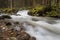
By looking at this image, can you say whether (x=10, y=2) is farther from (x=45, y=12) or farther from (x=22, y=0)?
(x=45, y=12)

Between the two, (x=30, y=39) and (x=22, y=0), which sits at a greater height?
(x=22, y=0)

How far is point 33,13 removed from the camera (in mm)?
14211

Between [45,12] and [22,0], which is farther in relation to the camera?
[22,0]

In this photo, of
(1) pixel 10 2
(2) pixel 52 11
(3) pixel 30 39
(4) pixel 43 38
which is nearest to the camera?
(3) pixel 30 39

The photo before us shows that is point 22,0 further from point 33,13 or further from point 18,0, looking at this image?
point 33,13

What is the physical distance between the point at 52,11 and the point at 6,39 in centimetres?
989

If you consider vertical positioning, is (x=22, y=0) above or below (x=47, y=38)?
above

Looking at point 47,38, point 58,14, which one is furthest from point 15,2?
point 47,38

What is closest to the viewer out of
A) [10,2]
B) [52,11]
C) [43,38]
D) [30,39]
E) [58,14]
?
[30,39]

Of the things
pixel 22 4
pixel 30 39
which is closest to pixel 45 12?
pixel 30 39

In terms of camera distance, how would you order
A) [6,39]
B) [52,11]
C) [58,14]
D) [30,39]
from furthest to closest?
[52,11], [58,14], [30,39], [6,39]

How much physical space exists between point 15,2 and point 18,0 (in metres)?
0.65

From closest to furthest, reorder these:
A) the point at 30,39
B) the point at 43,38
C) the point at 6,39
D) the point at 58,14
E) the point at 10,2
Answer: the point at 6,39, the point at 30,39, the point at 43,38, the point at 58,14, the point at 10,2

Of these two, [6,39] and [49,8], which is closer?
[6,39]
